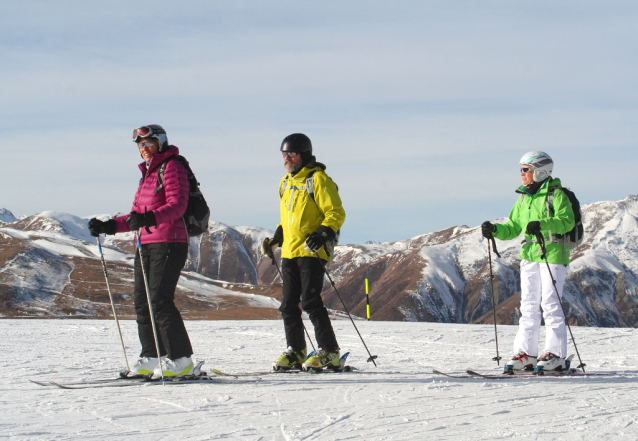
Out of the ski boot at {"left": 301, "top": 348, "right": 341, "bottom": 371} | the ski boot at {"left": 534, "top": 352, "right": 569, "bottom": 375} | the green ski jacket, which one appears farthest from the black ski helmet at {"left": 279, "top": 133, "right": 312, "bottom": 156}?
the ski boot at {"left": 534, "top": 352, "right": 569, "bottom": 375}

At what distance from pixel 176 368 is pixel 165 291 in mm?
686

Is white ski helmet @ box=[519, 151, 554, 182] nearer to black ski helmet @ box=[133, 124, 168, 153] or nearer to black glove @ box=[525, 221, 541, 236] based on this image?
black glove @ box=[525, 221, 541, 236]

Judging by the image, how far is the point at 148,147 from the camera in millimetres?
5773

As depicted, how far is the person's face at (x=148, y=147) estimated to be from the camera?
5.77 meters

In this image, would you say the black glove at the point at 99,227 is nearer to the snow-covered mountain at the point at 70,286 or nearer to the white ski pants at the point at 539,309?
the white ski pants at the point at 539,309

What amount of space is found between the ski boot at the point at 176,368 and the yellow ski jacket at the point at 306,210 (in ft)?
5.15

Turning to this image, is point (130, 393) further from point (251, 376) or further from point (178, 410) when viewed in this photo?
point (251, 376)

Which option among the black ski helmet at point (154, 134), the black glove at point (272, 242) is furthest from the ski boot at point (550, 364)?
the black ski helmet at point (154, 134)

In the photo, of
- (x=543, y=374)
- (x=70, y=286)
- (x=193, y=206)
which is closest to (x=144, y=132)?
(x=193, y=206)

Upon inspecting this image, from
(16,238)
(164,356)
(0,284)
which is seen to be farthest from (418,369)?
(16,238)

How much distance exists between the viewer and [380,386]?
5152mm

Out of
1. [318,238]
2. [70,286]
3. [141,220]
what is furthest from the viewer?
[70,286]

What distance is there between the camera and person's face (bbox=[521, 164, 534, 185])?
270 inches

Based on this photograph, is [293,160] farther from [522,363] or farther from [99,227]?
[522,363]
